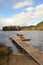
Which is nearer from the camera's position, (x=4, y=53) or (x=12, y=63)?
(x=12, y=63)

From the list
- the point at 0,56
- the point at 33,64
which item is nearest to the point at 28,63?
the point at 33,64

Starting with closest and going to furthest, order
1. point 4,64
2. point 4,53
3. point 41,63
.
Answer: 1. point 4,64
2. point 41,63
3. point 4,53

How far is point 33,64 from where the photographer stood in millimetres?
17656

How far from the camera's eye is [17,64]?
58.1 ft

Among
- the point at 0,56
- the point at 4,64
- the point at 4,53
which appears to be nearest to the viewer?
the point at 4,64

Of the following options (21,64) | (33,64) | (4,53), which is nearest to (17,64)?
(21,64)

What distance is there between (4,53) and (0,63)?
4.33m

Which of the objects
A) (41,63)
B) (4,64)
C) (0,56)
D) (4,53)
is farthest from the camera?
(4,53)

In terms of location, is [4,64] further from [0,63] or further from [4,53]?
[4,53]

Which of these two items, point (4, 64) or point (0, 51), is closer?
point (4, 64)

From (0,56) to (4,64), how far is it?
3.06 metres

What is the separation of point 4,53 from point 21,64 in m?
3.36

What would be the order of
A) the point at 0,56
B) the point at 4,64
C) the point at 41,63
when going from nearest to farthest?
1. the point at 4,64
2. the point at 41,63
3. the point at 0,56

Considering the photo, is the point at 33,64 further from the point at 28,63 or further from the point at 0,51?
the point at 0,51
